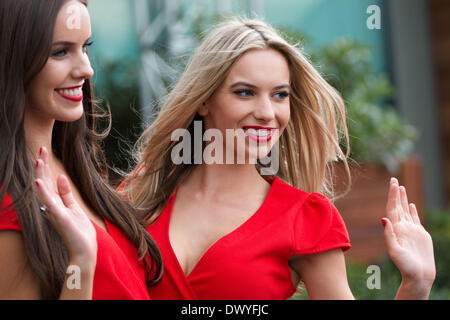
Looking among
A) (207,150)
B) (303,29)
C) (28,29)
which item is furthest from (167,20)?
(28,29)

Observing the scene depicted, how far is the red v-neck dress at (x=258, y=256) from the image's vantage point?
2086 millimetres

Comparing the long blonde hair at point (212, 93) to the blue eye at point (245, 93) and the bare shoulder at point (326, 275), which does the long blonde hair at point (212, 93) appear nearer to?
the blue eye at point (245, 93)

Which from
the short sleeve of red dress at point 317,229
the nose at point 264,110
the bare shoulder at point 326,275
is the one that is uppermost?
the nose at point 264,110

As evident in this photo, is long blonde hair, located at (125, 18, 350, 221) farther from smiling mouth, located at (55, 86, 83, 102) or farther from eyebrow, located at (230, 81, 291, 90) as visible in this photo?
smiling mouth, located at (55, 86, 83, 102)

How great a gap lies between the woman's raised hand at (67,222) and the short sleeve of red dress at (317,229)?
0.69 meters

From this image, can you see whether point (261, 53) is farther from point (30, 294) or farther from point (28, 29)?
point (30, 294)

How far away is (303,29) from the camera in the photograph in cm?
852

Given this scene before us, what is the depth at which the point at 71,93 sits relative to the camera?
196 cm

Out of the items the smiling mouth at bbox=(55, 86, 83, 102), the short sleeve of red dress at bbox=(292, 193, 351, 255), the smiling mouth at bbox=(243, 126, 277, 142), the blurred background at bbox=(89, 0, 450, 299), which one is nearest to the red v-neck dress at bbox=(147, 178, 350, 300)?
the short sleeve of red dress at bbox=(292, 193, 351, 255)

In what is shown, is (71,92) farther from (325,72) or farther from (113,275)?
(325,72)

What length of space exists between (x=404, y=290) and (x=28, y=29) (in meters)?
1.36

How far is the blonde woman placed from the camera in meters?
2.08

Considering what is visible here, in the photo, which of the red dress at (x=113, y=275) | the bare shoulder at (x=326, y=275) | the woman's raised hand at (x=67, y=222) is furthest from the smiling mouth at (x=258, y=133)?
the woman's raised hand at (x=67, y=222)

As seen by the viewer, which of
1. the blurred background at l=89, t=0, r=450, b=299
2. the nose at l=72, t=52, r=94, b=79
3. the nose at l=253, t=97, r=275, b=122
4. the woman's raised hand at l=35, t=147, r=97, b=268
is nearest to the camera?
the woman's raised hand at l=35, t=147, r=97, b=268
